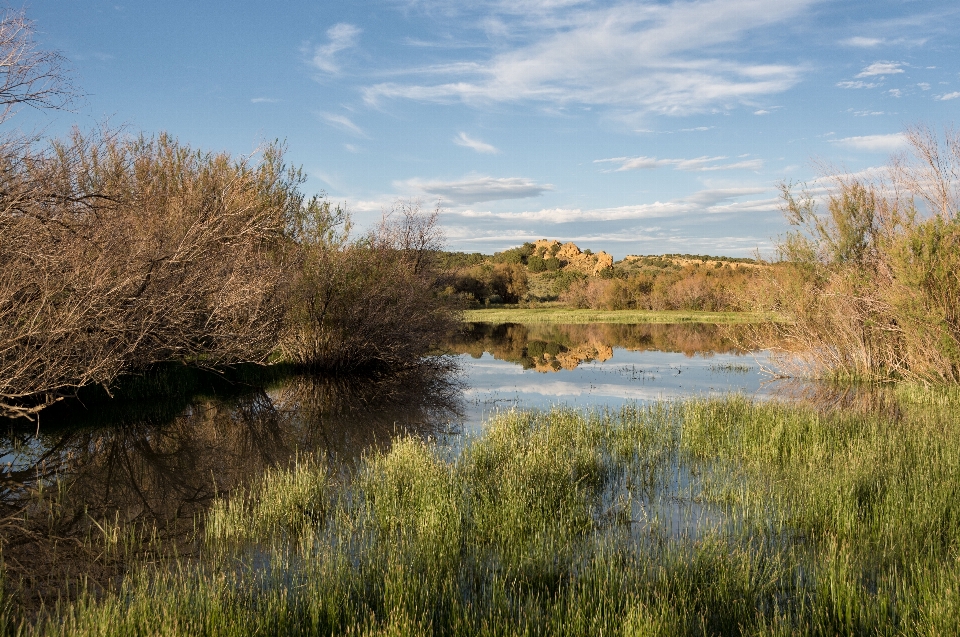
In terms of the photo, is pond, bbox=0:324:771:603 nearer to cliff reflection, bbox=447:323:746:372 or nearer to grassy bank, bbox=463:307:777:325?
cliff reflection, bbox=447:323:746:372

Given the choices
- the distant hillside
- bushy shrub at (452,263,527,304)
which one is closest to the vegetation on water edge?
the distant hillside

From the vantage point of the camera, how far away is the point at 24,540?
705cm

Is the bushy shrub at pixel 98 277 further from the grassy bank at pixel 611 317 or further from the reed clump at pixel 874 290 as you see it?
the grassy bank at pixel 611 317

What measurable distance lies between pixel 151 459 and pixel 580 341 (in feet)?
90.2

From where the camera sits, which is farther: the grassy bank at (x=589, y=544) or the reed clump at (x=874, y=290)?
the reed clump at (x=874, y=290)

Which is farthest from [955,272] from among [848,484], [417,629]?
[417,629]

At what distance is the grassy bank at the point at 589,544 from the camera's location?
4691mm

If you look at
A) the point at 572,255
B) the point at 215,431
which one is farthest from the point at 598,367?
the point at 572,255

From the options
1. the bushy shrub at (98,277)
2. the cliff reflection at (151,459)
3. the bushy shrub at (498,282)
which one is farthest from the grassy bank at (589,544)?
the bushy shrub at (498,282)

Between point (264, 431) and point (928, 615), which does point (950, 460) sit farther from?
point (264, 431)

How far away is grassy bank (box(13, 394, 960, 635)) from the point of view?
4.69 meters

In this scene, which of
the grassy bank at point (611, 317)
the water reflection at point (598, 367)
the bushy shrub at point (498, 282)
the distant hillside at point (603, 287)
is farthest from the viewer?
the bushy shrub at point (498, 282)

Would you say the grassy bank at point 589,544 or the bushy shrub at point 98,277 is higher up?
the bushy shrub at point 98,277

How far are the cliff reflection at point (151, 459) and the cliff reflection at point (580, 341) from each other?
9741 millimetres
